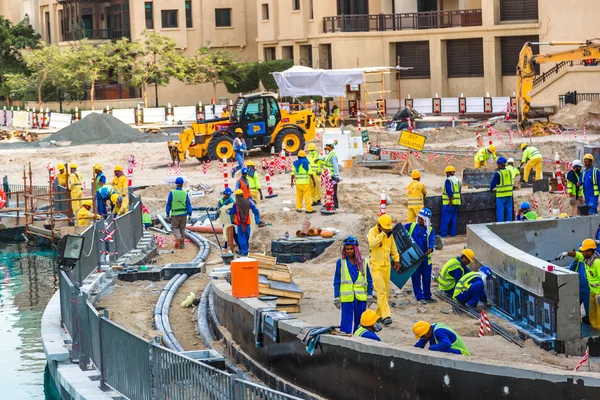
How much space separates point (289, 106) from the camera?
50969 millimetres

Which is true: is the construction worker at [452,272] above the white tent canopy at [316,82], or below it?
below

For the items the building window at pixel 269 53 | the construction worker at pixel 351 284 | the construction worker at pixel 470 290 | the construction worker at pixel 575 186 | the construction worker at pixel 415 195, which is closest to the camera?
the construction worker at pixel 351 284

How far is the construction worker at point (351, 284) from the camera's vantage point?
52.3 ft

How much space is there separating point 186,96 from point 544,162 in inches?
1459

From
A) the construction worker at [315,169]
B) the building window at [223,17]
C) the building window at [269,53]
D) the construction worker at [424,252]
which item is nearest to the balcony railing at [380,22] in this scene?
the building window at [269,53]

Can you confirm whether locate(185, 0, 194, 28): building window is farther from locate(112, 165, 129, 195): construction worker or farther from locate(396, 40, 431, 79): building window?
locate(112, 165, 129, 195): construction worker

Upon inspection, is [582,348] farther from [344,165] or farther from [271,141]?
[271,141]

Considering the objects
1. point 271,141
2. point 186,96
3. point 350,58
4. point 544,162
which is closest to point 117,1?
point 186,96

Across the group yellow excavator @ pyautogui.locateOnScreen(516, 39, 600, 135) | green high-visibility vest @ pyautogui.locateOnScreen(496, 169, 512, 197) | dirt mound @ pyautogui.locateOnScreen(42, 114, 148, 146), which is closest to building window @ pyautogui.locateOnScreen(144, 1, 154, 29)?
dirt mound @ pyautogui.locateOnScreen(42, 114, 148, 146)

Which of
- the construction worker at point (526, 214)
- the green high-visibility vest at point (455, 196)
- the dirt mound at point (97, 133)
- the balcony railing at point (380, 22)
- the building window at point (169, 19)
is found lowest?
the construction worker at point (526, 214)

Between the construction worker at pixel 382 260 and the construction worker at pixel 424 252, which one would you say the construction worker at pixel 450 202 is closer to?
the construction worker at pixel 424 252

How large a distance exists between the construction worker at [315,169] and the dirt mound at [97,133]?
79.6ft

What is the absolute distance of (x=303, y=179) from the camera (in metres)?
27.7

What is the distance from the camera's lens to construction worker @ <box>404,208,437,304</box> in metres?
18.9
